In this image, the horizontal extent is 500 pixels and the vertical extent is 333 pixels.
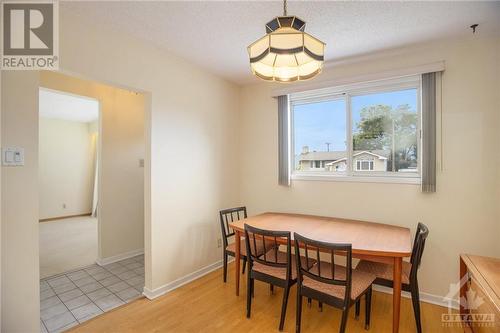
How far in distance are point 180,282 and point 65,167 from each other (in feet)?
17.5

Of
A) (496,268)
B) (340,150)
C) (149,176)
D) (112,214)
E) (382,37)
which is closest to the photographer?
(496,268)

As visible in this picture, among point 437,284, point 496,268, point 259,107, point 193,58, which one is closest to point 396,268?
point 496,268

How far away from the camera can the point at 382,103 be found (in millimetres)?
2809

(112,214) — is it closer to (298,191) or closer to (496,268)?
(298,191)

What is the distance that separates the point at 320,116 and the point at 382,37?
3.61 ft

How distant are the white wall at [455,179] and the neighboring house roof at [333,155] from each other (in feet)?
1.16

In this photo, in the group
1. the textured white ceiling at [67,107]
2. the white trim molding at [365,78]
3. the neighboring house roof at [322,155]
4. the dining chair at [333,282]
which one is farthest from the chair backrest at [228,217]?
the textured white ceiling at [67,107]

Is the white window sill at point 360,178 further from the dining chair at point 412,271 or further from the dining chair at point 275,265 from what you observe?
the dining chair at point 275,265

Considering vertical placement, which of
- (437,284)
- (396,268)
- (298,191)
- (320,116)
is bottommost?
(437,284)

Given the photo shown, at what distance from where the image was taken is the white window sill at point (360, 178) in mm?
2584

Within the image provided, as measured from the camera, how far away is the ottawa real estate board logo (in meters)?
1.76

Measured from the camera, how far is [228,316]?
2293 mm

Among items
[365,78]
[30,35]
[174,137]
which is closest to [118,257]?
[174,137]

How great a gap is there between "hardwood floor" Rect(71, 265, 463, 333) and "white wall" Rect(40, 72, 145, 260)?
4.65 feet
